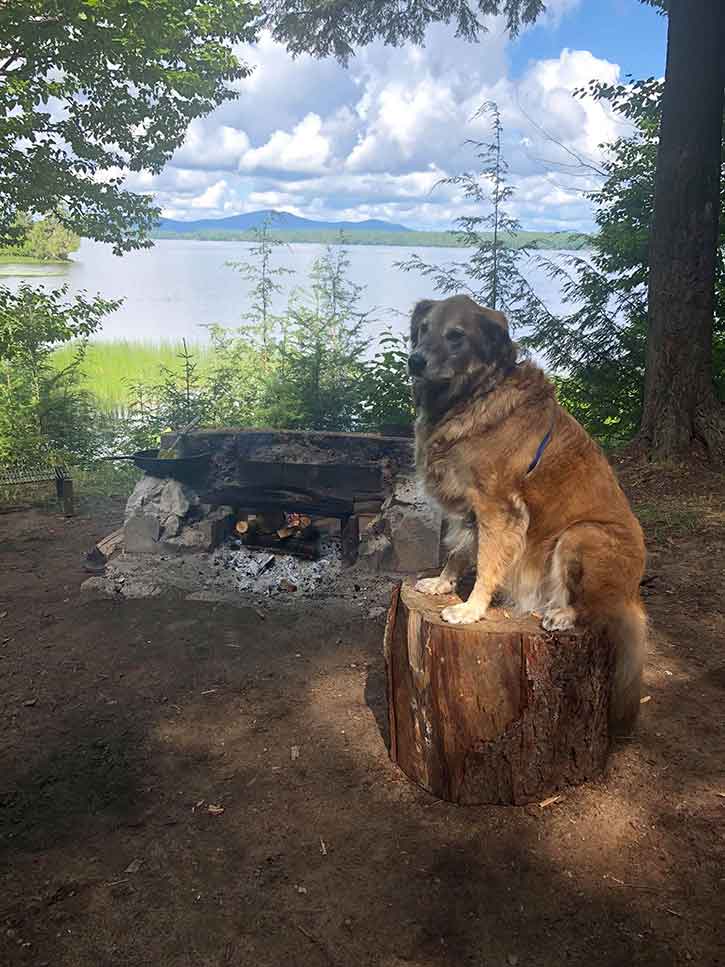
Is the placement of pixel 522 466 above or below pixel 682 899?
above

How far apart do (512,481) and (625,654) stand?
0.83 meters

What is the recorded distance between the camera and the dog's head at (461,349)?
120 inches

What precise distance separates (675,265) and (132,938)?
6751mm

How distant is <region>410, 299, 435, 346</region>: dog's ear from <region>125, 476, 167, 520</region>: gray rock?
2758 mm

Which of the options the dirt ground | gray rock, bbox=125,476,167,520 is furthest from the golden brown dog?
gray rock, bbox=125,476,167,520

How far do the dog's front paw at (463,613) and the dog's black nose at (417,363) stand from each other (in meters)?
1.03

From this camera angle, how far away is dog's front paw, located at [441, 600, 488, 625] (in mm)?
2791

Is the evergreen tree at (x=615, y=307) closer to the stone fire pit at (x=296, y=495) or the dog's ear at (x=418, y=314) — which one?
the stone fire pit at (x=296, y=495)

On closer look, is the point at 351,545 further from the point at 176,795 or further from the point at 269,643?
the point at 176,795

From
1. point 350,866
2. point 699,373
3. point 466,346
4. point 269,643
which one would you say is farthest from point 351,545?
point 699,373

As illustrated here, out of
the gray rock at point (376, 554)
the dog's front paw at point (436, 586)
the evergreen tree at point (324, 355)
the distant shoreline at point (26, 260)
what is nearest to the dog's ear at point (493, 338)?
the dog's front paw at point (436, 586)

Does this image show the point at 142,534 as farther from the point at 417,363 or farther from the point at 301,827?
the point at 301,827

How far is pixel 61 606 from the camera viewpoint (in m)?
4.69

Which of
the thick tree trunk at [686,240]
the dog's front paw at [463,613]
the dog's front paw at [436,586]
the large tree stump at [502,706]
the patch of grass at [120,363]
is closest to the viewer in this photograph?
the large tree stump at [502,706]
